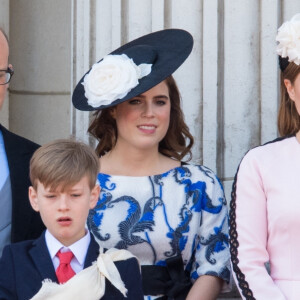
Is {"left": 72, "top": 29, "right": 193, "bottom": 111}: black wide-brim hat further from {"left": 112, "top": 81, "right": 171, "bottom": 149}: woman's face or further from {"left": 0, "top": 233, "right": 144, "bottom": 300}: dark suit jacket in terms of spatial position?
{"left": 0, "top": 233, "right": 144, "bottom": 300}: dark suit jacket

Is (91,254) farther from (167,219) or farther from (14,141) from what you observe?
(14,141)

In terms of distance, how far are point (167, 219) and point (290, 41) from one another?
83 cm

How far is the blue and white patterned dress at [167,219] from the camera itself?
4.14 m

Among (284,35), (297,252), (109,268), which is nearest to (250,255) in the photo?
(297,252)

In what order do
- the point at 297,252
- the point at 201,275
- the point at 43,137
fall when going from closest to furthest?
the point at 297,252, the point at 201,275, the point at 43,137

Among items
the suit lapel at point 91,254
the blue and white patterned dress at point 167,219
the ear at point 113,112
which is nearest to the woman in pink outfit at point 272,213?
the blue and white patterned dress at point 167,219

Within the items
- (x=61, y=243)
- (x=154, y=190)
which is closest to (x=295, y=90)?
(x=154, y=190)

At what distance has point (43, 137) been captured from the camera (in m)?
5.30

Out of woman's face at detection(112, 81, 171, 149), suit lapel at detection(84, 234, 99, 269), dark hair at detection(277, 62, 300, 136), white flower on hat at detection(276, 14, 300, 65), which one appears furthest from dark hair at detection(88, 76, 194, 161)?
suit lapel at detection(84, 234, 99, 269)

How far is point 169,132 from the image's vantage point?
14.4 feet

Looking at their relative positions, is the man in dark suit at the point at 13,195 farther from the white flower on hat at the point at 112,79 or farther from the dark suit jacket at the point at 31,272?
the dark suit jacket at the point at 31,272

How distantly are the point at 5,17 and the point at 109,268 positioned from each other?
1.87m

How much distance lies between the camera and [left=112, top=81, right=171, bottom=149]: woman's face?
13.7 ft

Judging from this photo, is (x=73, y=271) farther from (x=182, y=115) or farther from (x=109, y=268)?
(x=182, y=115)
